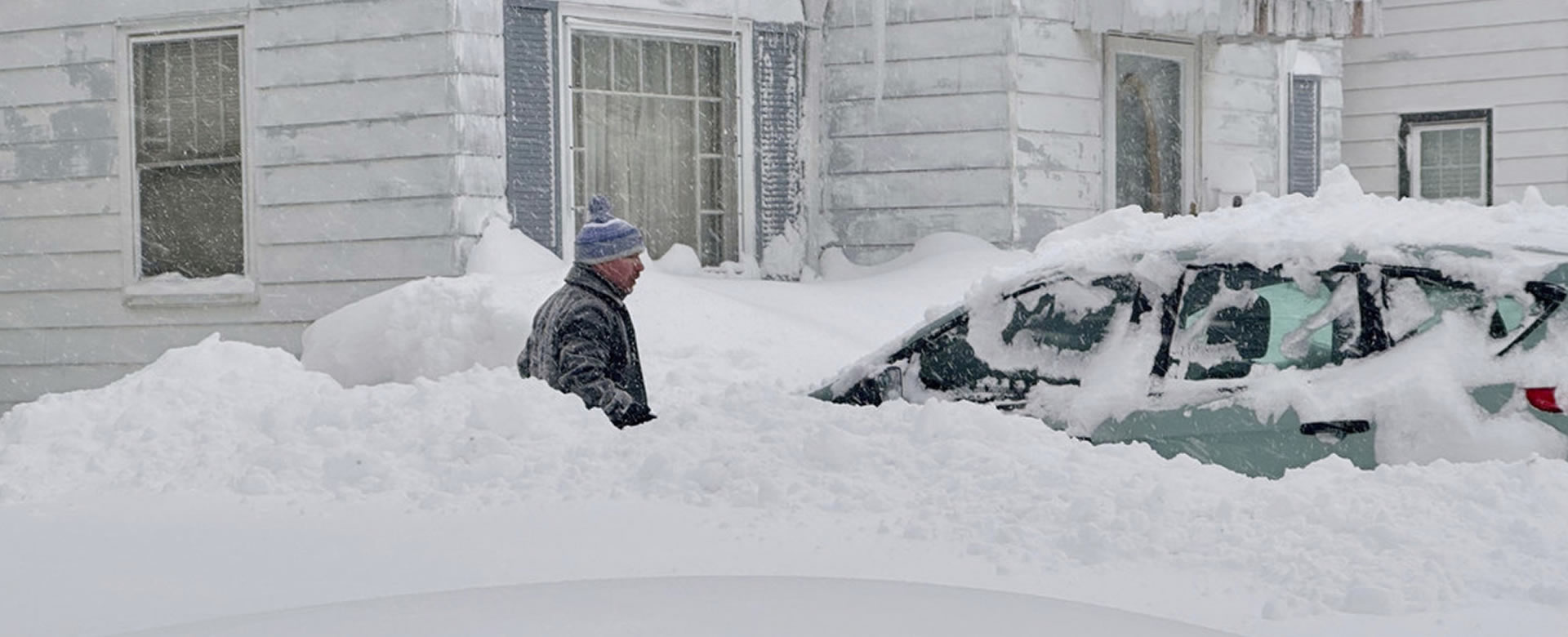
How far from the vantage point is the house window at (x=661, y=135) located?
1428 centimetres

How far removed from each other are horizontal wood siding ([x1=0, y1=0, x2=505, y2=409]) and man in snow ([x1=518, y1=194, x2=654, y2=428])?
16.4ft

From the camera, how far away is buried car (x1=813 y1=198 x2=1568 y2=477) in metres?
6.70

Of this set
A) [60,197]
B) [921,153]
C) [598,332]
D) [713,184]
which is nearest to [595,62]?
[713,184]

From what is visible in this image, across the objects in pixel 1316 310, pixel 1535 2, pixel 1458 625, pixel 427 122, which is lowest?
pixel 1458 625

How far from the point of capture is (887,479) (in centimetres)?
700

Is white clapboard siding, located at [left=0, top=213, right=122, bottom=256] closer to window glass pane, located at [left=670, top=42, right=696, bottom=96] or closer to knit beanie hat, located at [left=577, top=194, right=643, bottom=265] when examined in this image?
window glass pane, located at [left=670, top=42, right=696, bottom=96]

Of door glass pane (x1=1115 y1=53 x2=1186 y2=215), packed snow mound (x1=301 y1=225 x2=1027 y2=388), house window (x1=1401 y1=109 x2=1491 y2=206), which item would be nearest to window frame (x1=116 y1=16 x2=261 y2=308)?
Result: packed snow mound (x1=301 y1=225 x2=1027 y2=388)

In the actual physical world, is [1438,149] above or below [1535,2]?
below

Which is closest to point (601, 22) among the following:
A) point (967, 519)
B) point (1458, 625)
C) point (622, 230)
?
point (622, 230)

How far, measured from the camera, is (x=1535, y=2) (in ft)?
61.4

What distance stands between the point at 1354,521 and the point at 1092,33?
9.23 m

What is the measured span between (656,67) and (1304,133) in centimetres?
633

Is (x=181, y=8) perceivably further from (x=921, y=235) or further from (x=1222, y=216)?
(x=1222, y=216)

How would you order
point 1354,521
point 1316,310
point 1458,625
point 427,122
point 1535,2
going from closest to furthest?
point 1458,625 → point 1354,521 → point 1316,310 → point 427,122 → point 1535,2
